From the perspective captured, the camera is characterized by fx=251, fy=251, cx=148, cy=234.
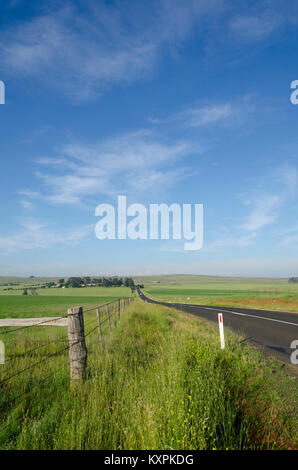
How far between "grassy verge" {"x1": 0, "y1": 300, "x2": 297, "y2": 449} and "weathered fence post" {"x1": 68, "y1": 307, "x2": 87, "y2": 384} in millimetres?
245

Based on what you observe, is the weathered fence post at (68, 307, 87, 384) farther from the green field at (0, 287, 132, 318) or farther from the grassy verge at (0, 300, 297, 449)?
the green field at (0, 287, 132, 318)

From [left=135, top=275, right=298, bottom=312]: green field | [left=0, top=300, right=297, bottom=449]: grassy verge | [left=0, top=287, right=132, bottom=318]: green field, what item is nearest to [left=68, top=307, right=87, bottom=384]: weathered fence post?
[left=0, top=300, right=297, bottom=449]: grassy verge

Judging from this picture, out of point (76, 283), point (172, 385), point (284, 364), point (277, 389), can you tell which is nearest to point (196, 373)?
point (172, 385)

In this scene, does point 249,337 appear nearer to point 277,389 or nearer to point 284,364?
point 284,364

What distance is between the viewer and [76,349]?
474 cm

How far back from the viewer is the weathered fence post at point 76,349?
4633mm

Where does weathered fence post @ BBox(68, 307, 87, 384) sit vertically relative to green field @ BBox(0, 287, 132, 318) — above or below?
above

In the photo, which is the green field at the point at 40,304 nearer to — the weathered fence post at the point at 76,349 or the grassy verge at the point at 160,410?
the weathered fence post at the point at 76,349

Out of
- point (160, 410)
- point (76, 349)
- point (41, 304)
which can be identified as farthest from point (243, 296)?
point (160, 410)

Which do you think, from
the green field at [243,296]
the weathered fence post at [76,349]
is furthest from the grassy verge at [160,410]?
the green field at [243,296]

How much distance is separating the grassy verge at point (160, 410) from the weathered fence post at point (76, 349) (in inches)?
9.6

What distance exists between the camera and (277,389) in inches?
198

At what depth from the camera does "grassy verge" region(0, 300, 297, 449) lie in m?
2.60

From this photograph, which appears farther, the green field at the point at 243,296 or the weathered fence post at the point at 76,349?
the green field at the point at 243,296
